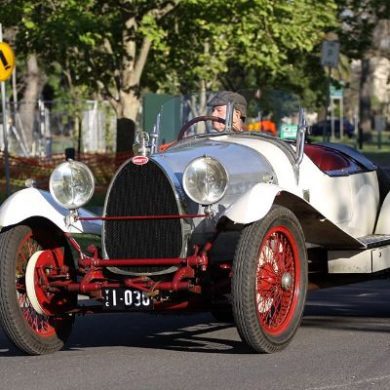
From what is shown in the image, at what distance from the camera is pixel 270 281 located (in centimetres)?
865

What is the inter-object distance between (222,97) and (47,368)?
2.85 m

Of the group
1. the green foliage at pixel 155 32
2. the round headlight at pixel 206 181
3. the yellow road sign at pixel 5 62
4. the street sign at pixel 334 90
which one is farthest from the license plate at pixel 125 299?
the street sign at pixel 334 90

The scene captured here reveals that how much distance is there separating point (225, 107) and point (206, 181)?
1.83 metres

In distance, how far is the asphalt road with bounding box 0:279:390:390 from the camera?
25.4 feet

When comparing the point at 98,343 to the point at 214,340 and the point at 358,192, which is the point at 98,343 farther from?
the point at 358,192

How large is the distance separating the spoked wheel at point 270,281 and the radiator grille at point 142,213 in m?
0.55

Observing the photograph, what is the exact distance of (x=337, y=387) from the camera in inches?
293

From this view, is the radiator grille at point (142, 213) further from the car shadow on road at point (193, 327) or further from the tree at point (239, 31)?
the tree at point (239, 31)

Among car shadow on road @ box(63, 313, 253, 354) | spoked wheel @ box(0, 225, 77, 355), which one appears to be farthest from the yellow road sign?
spoked wheel @ box(0, 225, 77, 355)

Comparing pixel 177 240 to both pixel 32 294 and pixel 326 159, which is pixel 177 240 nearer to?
pixel 32 294

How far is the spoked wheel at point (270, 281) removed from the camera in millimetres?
8250

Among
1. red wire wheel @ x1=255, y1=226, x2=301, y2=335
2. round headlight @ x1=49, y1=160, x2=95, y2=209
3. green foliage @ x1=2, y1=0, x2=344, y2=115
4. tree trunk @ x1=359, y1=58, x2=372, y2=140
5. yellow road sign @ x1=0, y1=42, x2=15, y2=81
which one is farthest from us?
tree trunk @ x1=359, y1=58, x2=372, y2=140

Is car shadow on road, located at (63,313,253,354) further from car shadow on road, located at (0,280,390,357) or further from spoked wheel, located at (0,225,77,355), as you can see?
spoked wheel, located at (0,225,77,355)

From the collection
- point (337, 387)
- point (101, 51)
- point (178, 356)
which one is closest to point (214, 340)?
point (178, 356)
